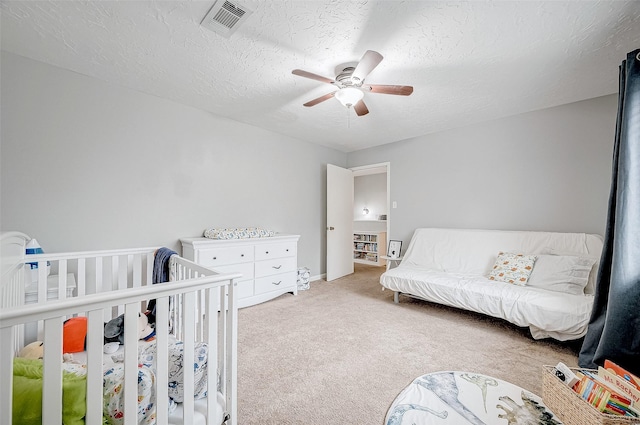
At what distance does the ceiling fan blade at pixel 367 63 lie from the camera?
63.4 inches

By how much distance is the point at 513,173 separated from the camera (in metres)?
3.13

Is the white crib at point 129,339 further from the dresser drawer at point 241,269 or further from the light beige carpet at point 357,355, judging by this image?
the dresser drawer at point 241,269

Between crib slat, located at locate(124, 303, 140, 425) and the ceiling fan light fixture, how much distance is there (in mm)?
1977

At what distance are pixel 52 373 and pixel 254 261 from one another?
240cm

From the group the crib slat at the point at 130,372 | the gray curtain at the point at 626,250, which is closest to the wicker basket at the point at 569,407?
the gray curtain at the point at 626,250

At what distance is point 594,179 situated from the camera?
2.61 m

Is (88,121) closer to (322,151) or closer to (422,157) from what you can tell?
(322,151)

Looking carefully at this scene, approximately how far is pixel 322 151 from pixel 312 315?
2.76m

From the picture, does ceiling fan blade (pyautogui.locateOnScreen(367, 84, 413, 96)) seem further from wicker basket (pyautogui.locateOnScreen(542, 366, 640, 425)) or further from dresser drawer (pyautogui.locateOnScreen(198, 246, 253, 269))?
dresser drawer (pyautogui.locateOnScreen(198, 246, 253, 269))

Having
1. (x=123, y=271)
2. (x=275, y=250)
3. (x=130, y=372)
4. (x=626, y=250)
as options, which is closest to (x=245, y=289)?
(x=275, y=250)

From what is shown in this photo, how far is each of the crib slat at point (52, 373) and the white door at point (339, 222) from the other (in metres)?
3.67

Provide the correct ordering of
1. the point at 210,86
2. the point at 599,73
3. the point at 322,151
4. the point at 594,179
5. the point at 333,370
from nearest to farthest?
the point at 333,370, the point at 599,73, the point at 210,86, the point at 594,179, the point at 322,151

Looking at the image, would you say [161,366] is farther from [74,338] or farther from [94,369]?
[74,338]

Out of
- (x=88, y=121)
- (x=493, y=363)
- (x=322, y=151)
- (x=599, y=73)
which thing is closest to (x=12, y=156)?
(x=88, y=121)
